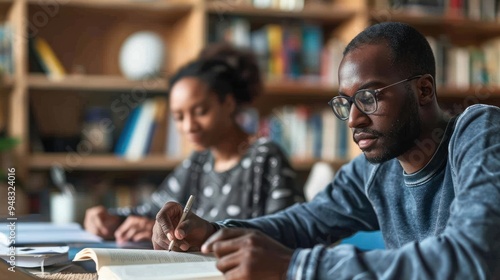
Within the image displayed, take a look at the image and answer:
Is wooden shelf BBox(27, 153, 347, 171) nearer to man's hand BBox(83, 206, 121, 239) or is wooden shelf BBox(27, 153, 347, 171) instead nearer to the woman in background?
the woman in background

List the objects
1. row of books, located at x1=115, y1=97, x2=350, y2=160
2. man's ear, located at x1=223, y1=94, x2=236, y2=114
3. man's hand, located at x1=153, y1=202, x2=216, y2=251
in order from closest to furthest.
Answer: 1. man's hand, located at x1=153, y1=202, x2=216, y2=251
2. man's ear, located at x1=223, y1=94, x2=236, y2=114
3. row of books, located at x1=115, y1=97, x2=350, y2=160

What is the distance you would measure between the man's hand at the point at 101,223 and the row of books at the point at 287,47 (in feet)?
4.92

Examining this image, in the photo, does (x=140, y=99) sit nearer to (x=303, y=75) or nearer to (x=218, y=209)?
(x=303, y=75)

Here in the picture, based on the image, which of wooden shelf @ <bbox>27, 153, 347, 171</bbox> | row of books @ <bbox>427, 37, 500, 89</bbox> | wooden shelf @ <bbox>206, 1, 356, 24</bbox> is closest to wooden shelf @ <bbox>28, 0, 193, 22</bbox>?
wooden shelf @ <bbox>206, 1, 356, 24</bbox>

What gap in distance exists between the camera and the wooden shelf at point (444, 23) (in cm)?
325

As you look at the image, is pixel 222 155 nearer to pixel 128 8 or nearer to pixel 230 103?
pixel 230 103

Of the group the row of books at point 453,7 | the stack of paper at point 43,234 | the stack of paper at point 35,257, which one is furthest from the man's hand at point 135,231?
the row of books at point 453,7

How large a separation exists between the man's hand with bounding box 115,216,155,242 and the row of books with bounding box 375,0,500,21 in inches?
81.2

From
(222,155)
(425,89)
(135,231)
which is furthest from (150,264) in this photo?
(222,155)

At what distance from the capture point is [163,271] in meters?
0.91

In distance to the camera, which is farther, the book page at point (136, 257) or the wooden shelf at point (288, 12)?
the wooden shelf at point (288, 12)

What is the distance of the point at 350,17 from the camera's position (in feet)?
10.5

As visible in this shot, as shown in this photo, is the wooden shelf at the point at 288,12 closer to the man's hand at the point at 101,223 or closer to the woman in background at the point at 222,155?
the woman in background at the point at 222,155

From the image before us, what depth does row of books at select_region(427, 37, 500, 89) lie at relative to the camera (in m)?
3.38
